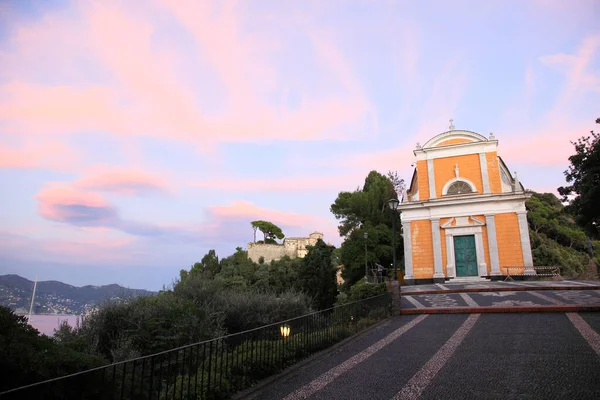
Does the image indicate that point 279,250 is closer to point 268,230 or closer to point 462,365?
point 268,230

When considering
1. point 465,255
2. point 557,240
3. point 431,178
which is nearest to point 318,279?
point 465,255

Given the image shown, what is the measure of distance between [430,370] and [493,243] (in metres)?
20.0

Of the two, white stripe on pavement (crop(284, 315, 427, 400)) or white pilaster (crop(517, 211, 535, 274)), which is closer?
white stripe on pavement (crop(284, 315, 427, 400))

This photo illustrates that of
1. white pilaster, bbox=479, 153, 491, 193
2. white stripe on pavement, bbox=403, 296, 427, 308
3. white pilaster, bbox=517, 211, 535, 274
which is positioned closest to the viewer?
white stripe on pavement, bbox=403, 296, 427, 308

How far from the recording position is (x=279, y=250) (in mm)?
66188

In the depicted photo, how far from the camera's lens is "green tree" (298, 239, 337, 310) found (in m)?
14.8

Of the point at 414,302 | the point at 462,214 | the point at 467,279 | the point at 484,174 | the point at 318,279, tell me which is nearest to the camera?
the point at 414,302

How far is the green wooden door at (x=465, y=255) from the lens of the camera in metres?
23.3

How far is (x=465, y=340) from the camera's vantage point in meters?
A: 7.43

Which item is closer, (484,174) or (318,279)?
(318,279)

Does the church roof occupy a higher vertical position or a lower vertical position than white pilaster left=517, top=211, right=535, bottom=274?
higher

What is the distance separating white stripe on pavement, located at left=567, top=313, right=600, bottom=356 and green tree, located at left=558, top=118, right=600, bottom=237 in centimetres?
602

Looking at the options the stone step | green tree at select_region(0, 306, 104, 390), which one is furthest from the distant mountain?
the stone step

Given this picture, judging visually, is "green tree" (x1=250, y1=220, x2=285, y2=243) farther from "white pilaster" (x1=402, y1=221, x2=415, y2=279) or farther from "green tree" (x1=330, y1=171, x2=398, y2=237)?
"white pilaster" (x1=402, y1=221, x2=415, y2=279)
